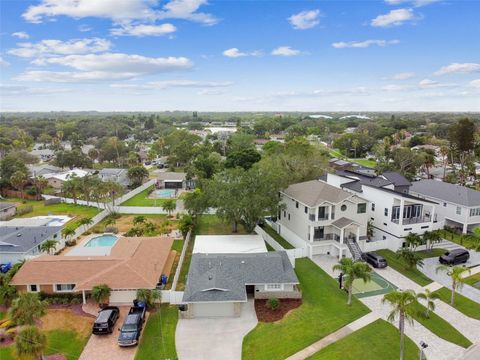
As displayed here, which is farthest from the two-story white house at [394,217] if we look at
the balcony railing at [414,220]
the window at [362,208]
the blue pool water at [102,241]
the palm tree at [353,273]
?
the blue pool water at [102,241]

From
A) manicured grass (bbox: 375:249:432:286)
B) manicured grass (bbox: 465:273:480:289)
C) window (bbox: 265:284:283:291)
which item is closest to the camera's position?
window (bbox: 265:284:283:291)

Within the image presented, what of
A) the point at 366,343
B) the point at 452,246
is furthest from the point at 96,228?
the point at 452,246

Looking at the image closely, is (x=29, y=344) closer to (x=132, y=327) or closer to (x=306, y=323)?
(x=132, y=327)

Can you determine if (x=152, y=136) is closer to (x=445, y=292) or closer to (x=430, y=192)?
(x=430, y=192)

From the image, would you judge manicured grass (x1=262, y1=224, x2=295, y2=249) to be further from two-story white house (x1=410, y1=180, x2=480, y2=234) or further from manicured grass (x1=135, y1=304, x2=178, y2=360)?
two-story white house (x1=410, y1=180, x2=480, y2=234)

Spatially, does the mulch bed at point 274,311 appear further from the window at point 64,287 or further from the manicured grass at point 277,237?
the window at point 64,287

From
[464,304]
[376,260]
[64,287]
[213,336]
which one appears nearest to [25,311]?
[64,287]

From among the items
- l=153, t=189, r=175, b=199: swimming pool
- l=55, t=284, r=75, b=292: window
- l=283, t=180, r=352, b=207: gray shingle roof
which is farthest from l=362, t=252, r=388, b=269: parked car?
l=153, t=189, r=175, b=199: swimming pool
